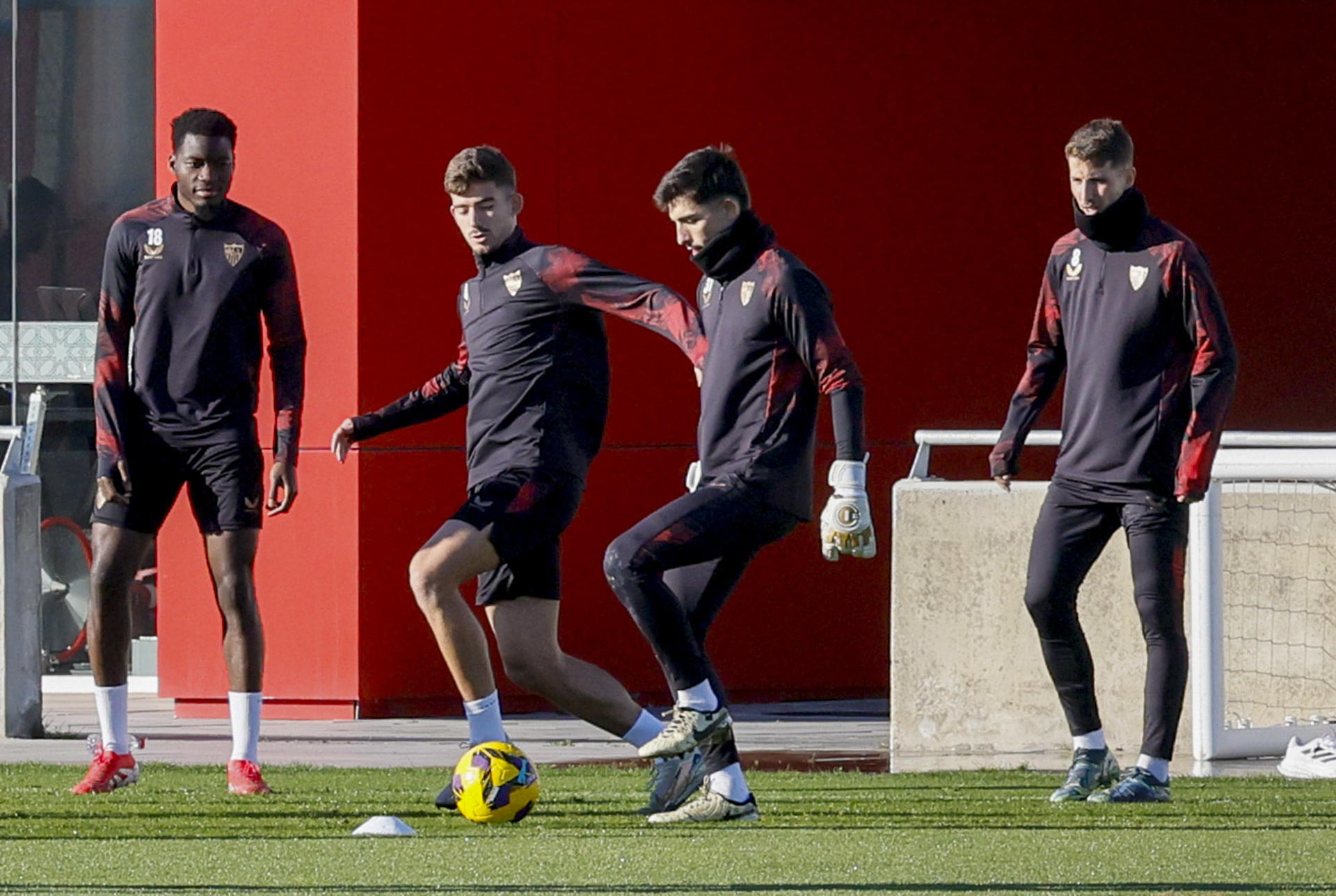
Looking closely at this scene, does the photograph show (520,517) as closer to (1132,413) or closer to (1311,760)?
(1132,413)

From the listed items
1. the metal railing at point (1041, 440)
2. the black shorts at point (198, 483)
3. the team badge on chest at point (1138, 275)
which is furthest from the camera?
the metal railing at point (1041, 440)

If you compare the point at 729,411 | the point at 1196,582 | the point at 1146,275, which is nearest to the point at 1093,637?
the point at 1196,582

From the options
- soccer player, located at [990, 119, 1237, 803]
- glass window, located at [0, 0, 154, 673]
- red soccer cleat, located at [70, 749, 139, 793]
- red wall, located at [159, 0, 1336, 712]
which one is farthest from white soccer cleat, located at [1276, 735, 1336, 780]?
glass window, located at [0, 0, 154, 673]

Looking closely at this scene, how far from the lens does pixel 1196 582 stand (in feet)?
28.7

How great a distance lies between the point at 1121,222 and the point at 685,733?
2.13m

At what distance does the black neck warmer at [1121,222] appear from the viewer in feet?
24.1

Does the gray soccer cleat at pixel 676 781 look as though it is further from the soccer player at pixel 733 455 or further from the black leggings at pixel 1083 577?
the black leggings at pixel 1083 577

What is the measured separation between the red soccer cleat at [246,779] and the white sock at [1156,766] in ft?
9.48

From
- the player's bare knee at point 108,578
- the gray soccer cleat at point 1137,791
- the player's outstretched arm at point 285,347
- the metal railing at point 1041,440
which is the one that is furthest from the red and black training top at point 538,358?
the metal railing at point 1041,440

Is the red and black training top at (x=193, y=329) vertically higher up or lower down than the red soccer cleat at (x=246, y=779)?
higher up

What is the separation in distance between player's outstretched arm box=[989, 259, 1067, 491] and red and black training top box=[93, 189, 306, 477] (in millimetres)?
2377

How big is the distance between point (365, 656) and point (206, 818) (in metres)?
4.18

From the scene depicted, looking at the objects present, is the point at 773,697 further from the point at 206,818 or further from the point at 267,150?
the point at 206,818

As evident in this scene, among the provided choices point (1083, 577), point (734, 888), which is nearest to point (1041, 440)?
point (1083, 577)
